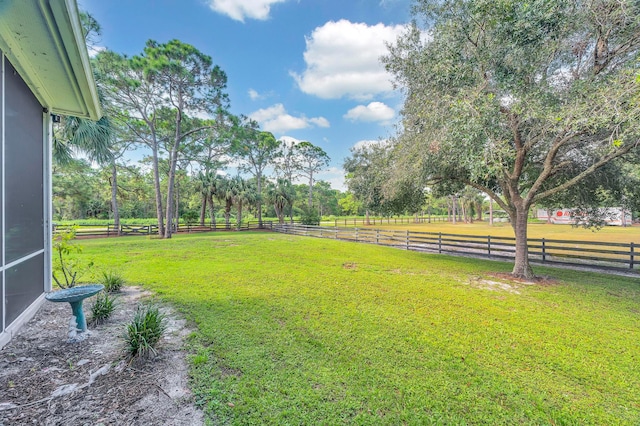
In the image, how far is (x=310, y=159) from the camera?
34875 mm

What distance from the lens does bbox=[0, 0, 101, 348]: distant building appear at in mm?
2720

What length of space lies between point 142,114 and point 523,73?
17.3 metres

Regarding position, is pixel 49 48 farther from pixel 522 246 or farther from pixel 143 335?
pixel 522 246

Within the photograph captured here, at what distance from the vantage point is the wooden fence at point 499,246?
7645 millimetres

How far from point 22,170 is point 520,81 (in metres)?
8.62

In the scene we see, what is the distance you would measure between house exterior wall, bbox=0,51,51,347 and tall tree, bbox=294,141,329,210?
2945 cm

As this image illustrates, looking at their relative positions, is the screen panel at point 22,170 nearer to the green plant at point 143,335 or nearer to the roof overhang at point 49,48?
the roof overhang at point 49,48

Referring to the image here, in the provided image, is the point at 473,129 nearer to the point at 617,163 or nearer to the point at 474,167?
the point at 474,167

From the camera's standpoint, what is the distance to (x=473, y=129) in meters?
4.59

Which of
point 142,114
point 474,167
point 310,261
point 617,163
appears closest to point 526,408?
point 474,167

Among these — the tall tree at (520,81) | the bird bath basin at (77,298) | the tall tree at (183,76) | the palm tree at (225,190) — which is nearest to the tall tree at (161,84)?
the tall tree at (183,76)

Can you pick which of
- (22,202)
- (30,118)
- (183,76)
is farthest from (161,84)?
(22,202)

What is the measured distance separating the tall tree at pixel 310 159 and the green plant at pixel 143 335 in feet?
102

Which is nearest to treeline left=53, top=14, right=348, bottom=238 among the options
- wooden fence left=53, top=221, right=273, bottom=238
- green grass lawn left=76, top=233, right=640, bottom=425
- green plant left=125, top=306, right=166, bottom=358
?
wooden fence left=53, top=221, right=273, bottom=238
